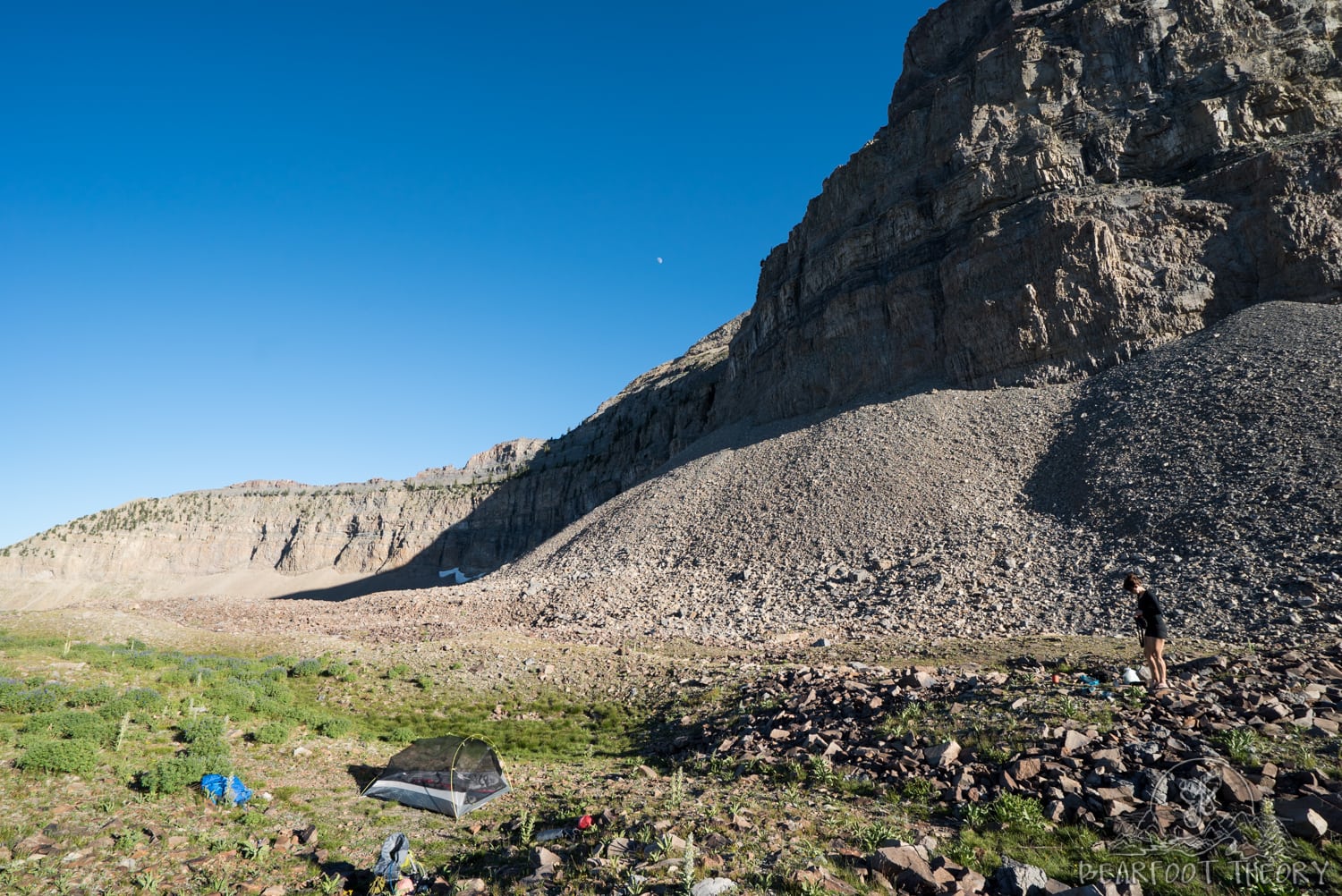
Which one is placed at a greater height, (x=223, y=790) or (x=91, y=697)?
(x=91, y=697)

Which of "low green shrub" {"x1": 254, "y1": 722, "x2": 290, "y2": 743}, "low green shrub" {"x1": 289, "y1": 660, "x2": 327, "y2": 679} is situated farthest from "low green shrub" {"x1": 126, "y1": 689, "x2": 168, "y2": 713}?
"low green shrub" {"x1": 289, "y1": 660, "x2": 327, "y2": 679}

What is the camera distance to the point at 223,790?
911 centimetres

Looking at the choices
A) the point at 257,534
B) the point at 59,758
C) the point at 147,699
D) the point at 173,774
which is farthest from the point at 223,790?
the point at 257,534

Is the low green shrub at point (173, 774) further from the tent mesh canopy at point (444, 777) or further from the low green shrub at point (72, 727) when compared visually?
the tent mesh canopy at point (444, 777)

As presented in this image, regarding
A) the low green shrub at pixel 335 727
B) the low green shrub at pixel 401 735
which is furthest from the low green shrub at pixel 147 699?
the low green shrub at pixel 401 735

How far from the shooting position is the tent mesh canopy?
9.38 meters

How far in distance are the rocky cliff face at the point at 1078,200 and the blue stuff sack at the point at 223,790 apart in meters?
40.2

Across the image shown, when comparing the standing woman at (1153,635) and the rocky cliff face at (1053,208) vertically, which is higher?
the rocky cliff face at (1053,208)

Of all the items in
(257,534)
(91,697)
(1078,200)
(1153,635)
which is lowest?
(91,697)

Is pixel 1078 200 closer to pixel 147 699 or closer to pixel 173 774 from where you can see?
pixel 173 774

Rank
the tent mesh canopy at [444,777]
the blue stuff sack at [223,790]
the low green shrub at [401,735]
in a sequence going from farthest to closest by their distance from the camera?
the low green shrub at [401,735]
the tent mesh canopy at [444,777]
the blue stuff sack at [223,790]

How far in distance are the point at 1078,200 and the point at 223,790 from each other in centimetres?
4782

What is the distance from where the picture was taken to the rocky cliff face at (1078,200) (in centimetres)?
3359

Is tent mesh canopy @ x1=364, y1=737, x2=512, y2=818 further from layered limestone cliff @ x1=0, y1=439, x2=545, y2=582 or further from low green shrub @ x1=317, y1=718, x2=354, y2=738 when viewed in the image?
layered limestone cliff @ x1=0, y1=439, x2=545, y2=582
